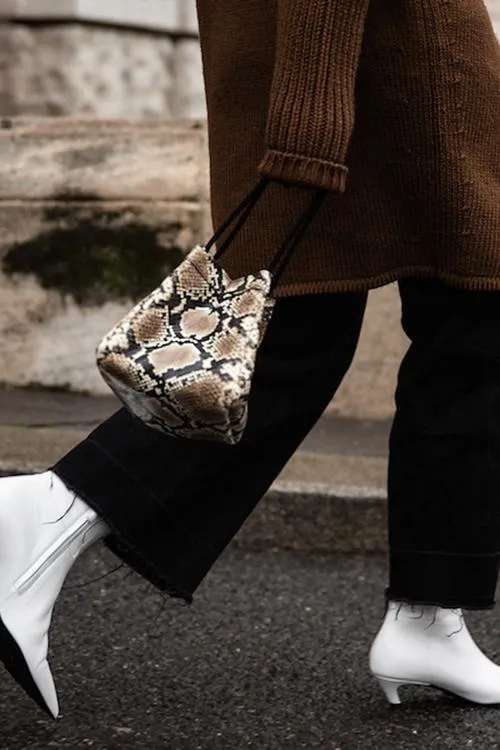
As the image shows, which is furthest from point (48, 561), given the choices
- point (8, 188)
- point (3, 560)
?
point (8, 188)

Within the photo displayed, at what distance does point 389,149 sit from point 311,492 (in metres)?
1.34

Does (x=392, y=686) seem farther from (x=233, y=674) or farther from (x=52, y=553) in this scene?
(x=52, y=553)

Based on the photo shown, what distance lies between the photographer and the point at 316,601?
3.04m

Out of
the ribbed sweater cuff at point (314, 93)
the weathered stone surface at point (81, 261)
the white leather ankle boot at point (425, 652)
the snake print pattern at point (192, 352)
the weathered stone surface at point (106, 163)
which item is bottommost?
the weathered stone surface at point (81, 261)

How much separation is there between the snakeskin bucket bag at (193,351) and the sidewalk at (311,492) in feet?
4.75

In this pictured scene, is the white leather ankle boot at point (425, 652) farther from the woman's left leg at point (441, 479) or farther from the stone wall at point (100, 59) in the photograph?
the stone wall at point (100, 59)

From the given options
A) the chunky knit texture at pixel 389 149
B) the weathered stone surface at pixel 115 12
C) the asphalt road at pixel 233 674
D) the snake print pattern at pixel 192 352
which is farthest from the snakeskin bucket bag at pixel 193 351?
the weathered stone surface at pixel 115 12

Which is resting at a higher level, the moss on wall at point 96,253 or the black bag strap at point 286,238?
the black bag strap at point 286,238

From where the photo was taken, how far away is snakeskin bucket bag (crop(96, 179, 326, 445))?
72.7 inches

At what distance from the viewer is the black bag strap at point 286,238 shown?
204 centimetres

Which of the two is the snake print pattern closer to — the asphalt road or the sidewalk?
the asphalt road

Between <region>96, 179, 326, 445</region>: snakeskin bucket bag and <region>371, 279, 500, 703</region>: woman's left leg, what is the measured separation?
1.22 feet

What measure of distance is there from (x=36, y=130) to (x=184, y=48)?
1.97 metres

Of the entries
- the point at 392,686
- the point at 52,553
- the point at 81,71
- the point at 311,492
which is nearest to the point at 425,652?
the point at 392,686
